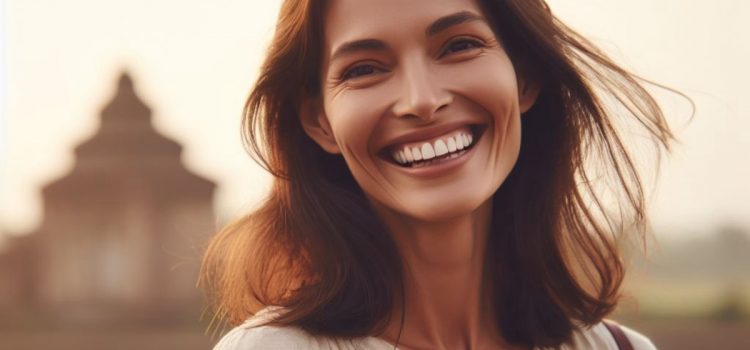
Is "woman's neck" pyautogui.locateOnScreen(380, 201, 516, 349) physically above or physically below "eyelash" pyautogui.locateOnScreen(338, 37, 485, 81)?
below

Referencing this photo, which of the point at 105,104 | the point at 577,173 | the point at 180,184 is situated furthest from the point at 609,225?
the point at 105,104

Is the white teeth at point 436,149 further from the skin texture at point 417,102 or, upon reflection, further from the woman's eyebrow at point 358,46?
the woman's eyebrow at point 358,46

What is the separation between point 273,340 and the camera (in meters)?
3.46

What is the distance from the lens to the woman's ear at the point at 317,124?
148 inches

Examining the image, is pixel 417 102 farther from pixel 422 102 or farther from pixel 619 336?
pixel 619 336

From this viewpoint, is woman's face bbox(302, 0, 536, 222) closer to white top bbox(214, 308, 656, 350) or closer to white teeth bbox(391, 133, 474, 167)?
white teeth bbox(391, 133, 474, 167)

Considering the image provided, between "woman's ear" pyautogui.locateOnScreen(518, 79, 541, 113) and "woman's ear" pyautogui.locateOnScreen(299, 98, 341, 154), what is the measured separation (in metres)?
0.49

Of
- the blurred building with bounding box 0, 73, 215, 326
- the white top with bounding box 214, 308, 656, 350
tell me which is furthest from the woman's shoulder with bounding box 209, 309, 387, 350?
the blurred building with bounding box 0, 73, 215, 326

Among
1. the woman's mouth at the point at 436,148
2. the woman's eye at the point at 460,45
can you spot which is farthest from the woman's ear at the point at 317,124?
the woman's eye at the point at 460,45

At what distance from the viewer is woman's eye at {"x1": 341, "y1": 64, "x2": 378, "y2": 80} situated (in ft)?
11.7

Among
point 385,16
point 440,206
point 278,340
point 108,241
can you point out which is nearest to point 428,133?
point 440,206

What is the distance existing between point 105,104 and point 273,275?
31.0 metres

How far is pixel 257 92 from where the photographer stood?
381 cm

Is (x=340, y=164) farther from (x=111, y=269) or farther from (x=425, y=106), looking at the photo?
(x=111, y=269)
